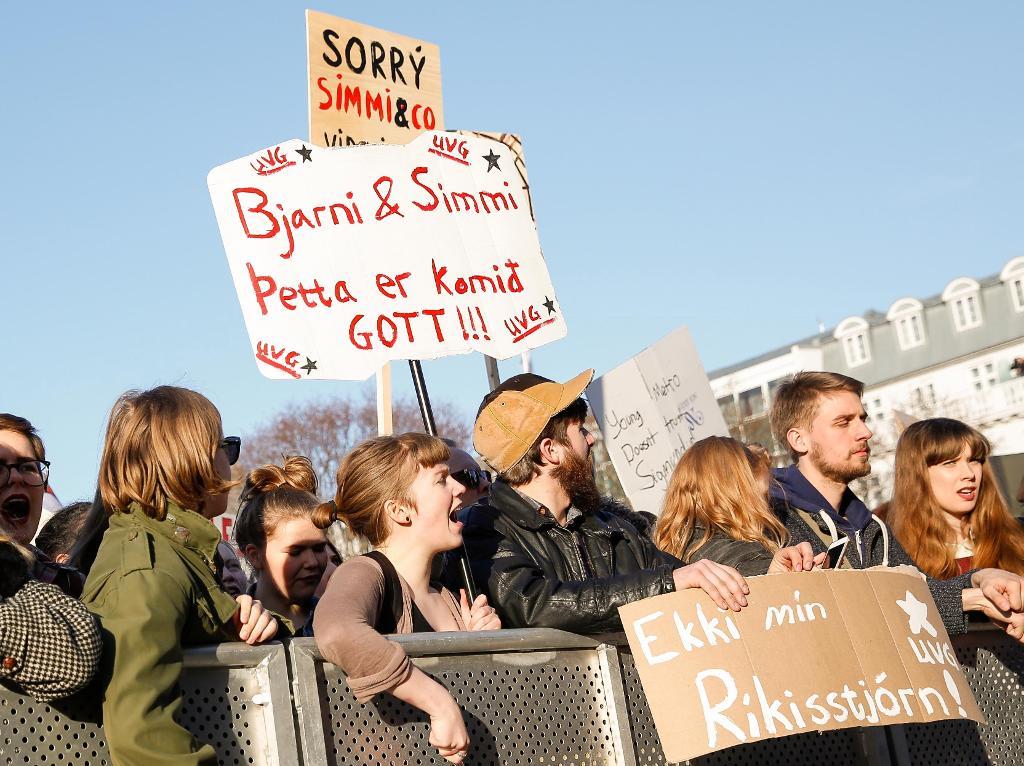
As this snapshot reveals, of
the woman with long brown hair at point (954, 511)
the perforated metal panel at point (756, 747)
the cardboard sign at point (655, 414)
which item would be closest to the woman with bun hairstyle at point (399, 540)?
the perforated metal panel at point (756, 747)

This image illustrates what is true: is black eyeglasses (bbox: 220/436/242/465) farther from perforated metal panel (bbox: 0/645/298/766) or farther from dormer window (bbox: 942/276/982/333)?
dormer window (bbox: 942/276/982/333)

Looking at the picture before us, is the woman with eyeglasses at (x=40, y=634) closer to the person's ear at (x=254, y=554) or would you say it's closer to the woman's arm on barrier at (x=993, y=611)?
the person's ear at (x=254, y=554)

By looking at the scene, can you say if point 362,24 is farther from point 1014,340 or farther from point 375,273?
point 1014,340

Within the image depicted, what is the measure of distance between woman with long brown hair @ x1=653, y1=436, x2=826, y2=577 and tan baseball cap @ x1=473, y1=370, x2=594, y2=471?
0.51 m

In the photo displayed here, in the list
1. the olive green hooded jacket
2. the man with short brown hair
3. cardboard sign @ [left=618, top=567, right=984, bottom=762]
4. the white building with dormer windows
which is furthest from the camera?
the white building with dormer windows

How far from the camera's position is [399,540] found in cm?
409

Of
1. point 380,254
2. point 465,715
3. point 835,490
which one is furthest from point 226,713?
point 835,490

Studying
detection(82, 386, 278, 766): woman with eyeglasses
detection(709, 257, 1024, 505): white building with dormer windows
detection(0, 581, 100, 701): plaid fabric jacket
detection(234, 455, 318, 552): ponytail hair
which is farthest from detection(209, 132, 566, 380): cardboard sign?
detection(709, 257, 1024, 505): white building with dormer windows

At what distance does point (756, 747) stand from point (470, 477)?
1545 millimetres

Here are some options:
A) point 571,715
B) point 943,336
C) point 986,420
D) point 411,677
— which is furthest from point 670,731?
point 943,336

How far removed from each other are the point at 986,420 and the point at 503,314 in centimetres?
5926

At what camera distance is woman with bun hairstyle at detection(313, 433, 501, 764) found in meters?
3.60

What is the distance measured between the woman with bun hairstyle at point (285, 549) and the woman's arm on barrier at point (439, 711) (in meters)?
2.01

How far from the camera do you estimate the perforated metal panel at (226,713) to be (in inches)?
117
